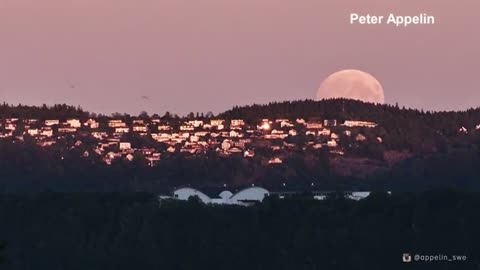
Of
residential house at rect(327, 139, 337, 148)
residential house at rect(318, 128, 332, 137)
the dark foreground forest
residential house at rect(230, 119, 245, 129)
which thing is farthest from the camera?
residential house at rect(318, 128, 332, 137)

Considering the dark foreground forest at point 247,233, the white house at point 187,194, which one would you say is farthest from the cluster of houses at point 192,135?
the dark foreground forest at point 247,233

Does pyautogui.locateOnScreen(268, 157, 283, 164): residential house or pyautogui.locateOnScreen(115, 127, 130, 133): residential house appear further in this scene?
pyautogui.locateOnScreen(115, 127, 130, 133): residential house

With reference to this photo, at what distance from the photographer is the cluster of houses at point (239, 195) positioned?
127 m

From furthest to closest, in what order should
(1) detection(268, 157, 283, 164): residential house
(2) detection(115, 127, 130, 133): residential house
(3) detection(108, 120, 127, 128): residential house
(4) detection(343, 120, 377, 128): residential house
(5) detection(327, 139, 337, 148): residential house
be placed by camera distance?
1. (3) detection(108, 120, 127, 128): residential house
2. (2) detection(115, 127, 130, 133): residential house
3. (4) detection(343, 120, 377, 128): residential house
4. (5) detection(327, 139, 337, 148): residential house
5. (1) detection(268, 157, 283, 164): residential house

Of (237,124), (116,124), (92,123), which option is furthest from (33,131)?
(237,124)

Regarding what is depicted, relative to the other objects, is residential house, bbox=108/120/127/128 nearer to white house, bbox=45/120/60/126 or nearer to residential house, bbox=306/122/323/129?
→ white house, bbox=45/120/60/126

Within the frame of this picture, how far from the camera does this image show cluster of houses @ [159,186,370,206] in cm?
12681

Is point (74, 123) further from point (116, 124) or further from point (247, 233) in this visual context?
point (247, 233)

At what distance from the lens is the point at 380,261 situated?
99438mm

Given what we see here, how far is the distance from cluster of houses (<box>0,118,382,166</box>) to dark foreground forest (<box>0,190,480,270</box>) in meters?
43.3

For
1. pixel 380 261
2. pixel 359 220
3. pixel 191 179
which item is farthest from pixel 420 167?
pixel 380 261

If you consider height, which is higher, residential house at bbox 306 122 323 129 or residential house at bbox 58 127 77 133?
residential house at bbox 306 122 323 129

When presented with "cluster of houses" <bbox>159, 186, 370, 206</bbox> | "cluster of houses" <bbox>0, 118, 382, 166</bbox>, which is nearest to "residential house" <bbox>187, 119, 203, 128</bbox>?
"cluster of houses" <bbox>0, 118, 382, 166</bbox>

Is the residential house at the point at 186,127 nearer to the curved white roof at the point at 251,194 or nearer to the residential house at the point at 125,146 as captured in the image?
the residential house at the point at 125,146
